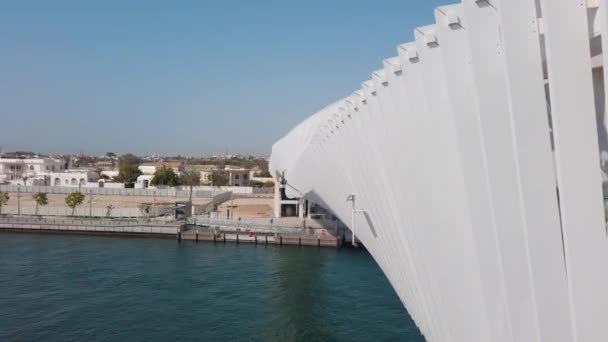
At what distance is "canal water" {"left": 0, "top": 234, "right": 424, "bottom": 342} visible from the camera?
41.6 feet

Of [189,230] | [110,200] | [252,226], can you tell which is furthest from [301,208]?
[110,200]

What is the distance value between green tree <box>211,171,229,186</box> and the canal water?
1308 inches

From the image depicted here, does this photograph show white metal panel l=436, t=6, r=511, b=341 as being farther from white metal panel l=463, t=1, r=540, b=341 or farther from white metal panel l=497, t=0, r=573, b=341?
white metal panel l=497, t=0, r=573, b=341

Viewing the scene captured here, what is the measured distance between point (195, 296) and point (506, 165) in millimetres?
14748

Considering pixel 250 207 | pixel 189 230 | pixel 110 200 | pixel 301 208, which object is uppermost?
pixel 110 200

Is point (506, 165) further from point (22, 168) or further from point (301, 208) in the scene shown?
point (22, 168)

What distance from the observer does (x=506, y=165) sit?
2.64 metres

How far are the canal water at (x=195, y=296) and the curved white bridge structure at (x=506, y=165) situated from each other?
363 inches

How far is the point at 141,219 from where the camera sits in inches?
1241

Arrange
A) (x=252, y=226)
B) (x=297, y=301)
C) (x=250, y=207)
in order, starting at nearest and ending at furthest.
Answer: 1. (x=297, y=301)
2. (x=252, y=226)
3. (x=250, y=207)

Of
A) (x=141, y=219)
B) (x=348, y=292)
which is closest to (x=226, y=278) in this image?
(x=348, y=292)

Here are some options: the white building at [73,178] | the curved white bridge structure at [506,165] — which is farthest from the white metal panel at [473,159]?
the white building at [73,178]

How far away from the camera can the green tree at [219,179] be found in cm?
5751

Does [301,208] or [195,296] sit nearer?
[195,296]
